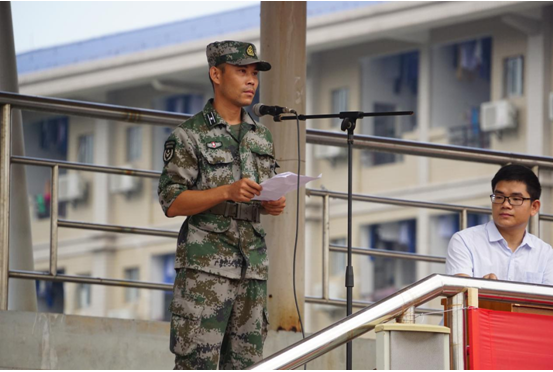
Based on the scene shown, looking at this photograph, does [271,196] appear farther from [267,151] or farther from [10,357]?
[10,357]

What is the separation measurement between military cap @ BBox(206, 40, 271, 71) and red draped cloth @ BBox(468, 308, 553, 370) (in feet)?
3.66

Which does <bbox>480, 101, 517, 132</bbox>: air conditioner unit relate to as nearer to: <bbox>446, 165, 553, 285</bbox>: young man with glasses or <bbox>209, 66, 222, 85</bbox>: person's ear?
<bbox>446, 165, 553, 285</bbox>: young man with glasses

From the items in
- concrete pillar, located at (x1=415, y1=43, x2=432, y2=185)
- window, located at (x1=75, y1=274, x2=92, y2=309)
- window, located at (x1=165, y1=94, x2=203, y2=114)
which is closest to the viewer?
concrete pillar, located at (x1=415, y1=43, x2=432, y2=185)

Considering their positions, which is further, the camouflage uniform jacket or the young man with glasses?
the young man with glasses

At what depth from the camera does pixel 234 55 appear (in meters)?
4.30

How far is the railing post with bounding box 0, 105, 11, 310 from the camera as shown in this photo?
550 cm

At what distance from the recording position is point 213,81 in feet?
14.3

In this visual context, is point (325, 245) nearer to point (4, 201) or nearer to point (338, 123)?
point (4, 201)

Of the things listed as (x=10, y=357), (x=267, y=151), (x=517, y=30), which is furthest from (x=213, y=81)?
(x=517, y=30)

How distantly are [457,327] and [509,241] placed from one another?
4.02ft

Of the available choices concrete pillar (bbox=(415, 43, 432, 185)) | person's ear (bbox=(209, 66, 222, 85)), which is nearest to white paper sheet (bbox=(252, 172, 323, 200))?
person's ear (bbox=(209, 66, 222, 85))

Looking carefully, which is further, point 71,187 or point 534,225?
point 71,187

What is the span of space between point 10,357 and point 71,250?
3351 centimetres

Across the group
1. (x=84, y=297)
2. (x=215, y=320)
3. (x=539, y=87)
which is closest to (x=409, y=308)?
(x=215, y=320)
